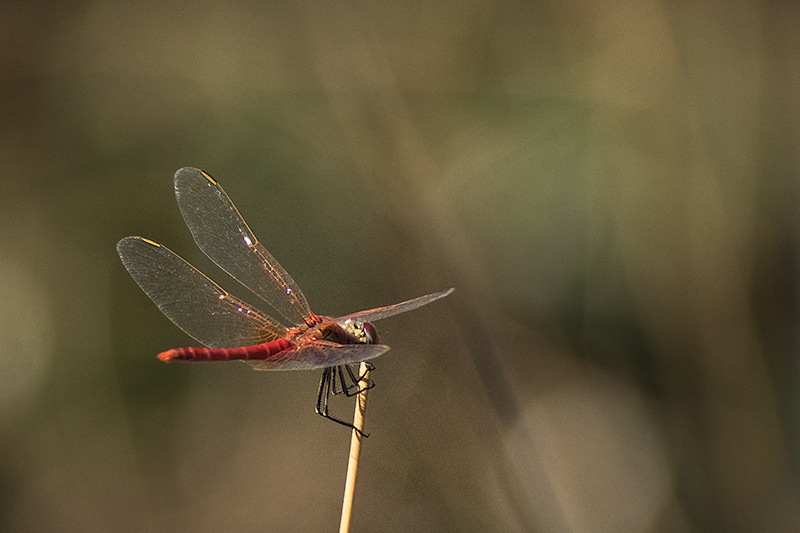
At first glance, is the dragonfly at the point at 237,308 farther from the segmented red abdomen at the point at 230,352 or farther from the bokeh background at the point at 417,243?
the bokeh background at the point at 417,243

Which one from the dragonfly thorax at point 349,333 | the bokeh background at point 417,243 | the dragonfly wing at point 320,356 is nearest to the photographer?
the dragonfly wing at point 320,356

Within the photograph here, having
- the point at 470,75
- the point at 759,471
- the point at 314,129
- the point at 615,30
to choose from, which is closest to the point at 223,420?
the point at 314,129

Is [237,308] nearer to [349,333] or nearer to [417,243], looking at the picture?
[349,333]

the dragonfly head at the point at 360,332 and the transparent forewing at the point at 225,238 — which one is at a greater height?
the transparent forewing at the point at 225,238

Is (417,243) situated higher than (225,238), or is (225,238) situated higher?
(225,238)

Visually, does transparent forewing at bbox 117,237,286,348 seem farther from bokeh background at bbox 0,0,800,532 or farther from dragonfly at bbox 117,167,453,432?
bokeh background at bbox 0,0,800,532

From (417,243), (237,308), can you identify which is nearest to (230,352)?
(237,308)

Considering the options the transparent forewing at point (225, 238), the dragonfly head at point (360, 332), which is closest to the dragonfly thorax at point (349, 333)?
the dragonfly head at point (360, 332)
